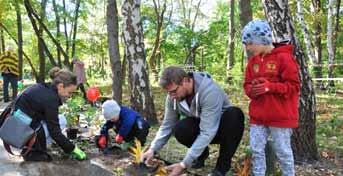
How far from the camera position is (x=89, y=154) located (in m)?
4.62

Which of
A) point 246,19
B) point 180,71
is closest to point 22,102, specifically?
point 180,71

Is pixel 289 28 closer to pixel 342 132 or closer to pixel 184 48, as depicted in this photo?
pixel 342 132

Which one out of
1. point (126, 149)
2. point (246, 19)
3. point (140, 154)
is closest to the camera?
point (140, 154)

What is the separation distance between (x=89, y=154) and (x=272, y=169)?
2.02 meters

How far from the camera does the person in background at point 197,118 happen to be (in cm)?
318

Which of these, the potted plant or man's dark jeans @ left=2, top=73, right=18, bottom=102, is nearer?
the potted plant

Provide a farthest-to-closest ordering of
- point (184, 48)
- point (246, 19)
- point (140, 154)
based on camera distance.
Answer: point (184, 48) < point (246, 19) < point (140, 154)

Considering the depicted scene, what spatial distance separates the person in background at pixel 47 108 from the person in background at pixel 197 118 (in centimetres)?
101

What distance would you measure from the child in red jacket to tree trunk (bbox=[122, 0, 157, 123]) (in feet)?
13.3

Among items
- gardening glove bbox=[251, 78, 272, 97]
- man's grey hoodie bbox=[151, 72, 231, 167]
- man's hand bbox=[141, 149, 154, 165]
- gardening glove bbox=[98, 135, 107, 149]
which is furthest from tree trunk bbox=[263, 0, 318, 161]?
gardening glove bbox=[98, 135, 107, 149]

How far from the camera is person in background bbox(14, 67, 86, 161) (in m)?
4.08

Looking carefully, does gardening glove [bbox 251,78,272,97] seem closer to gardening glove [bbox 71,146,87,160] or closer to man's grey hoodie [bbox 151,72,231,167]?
man's grey hoodie [bbox 151,72,231,167]

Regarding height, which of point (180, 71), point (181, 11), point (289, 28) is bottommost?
point (180, 71)

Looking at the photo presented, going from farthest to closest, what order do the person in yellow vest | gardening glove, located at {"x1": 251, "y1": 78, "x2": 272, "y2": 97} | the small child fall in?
the person in yellow vest < the small child < gardening glove, located at {"x1": 251, "y1": 78, "x2": 272, "y2": 97}
